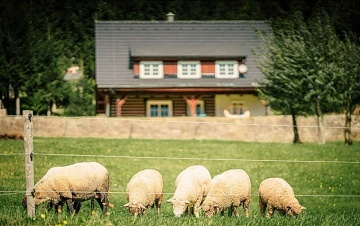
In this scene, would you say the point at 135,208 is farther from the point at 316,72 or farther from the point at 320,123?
the point at 320,123

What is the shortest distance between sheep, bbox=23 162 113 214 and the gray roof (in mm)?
28145

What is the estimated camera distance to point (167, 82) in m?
41.1

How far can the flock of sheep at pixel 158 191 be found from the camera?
1156 cm

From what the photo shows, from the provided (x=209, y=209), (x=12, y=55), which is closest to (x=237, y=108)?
(x=12, y=55)

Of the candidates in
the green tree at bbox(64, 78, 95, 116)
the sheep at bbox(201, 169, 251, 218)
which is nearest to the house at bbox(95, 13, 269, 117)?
the green tree at bbox(64, 78, 95, 116)

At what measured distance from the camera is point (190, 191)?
12.1 metres

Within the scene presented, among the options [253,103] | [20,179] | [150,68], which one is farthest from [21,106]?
[20,179]

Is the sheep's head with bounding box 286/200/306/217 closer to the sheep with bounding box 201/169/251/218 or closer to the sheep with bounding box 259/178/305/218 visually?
the sheep with bounding box 259/178/305/218

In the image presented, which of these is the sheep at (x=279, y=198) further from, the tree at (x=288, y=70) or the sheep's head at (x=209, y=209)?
the tree at (x=288, y=70)

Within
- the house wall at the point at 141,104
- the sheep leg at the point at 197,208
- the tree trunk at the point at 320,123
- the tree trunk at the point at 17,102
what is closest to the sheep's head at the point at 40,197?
the sheep leg at the point at 197,208

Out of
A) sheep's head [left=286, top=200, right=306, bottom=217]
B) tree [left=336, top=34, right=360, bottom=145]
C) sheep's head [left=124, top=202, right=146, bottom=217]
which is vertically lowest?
sheep's head [left=286, top=200, right=306, bottom=217]

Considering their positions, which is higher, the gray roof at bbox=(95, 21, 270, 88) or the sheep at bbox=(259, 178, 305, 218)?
the gray roof at bbox=(95, 21, 270, 88)

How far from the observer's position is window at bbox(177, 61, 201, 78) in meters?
42.3

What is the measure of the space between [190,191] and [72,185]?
2231mm
